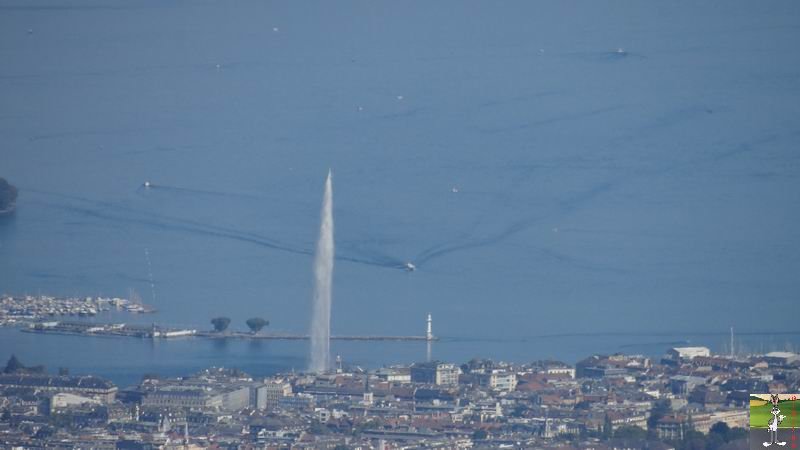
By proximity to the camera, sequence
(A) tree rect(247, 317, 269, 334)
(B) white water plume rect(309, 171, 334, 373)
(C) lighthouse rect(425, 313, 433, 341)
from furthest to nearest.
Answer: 1. (A) tree rect(247, 317, 269, 334)
2. (C) lighthouse rect(425, 313, 433, 341)
3. (B) white water plume rect(309, 171, 334, 373)

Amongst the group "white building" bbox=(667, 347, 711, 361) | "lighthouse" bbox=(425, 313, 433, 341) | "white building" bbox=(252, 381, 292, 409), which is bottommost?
"white building" bbox=(252, 381, 292, 409)

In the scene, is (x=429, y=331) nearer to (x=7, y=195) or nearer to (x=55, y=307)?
(x=55, y=307)

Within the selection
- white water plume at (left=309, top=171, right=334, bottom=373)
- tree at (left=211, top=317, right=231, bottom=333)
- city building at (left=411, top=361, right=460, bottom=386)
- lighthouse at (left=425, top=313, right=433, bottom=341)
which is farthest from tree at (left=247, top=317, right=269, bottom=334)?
city building at (left=411, top=361, right=460, bottom=386)

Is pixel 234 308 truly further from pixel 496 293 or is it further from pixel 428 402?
pixel 428 402

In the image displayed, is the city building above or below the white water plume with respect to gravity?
below

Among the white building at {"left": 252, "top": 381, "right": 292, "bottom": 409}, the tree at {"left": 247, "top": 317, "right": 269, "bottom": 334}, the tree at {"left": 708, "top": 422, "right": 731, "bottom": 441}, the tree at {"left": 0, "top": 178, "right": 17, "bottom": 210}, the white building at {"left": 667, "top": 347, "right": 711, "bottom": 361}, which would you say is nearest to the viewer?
the tree at {"left": 708, "top": 422, "right": 731, "bottom": 441}

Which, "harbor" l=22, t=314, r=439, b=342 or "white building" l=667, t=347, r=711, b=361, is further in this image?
"harbor" l=22, t=314, r=439, b=342

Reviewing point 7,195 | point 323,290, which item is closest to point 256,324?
point 323,290

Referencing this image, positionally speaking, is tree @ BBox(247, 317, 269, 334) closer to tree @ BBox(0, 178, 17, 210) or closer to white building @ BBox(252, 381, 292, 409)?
white building @ BBox(252, 381, 292, 409)
